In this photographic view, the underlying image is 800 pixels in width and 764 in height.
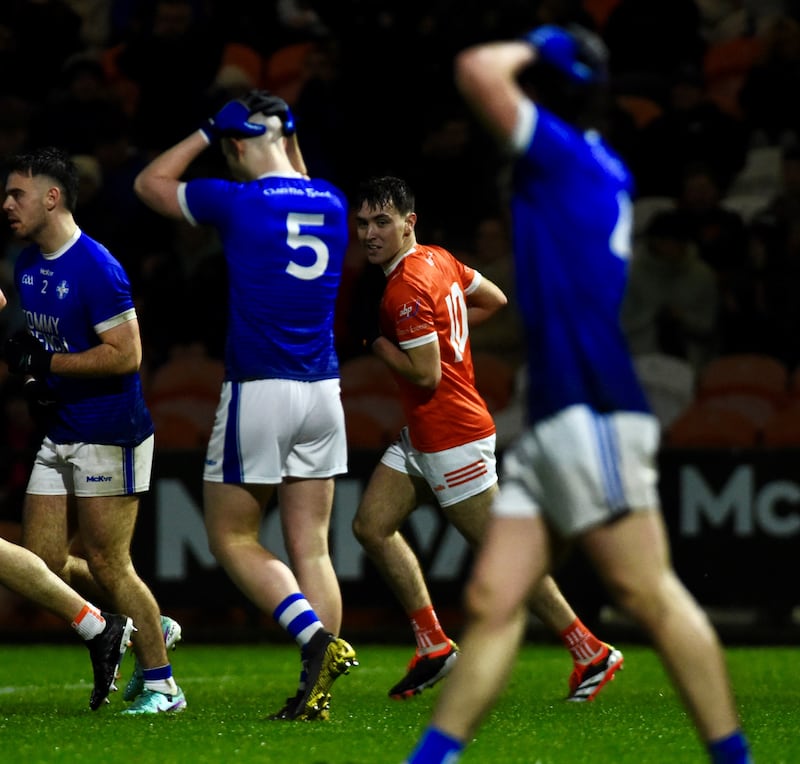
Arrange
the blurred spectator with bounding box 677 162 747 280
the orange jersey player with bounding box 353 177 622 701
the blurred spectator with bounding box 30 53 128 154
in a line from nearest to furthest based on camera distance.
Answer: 1. the orange jersey player with bounding box 353 177 622 701
2. the blurred spectator with bounding box 677 162 747 280
3. the blurred spectator with bounding box 30 53 128 154

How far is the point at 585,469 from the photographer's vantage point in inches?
177

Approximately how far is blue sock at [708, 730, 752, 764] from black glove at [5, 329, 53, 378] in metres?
3.57

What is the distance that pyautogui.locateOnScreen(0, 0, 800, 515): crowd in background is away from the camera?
493 inches

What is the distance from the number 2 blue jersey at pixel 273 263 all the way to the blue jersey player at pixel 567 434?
2.26m

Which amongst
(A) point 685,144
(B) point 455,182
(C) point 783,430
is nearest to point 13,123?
(B) point 455,182

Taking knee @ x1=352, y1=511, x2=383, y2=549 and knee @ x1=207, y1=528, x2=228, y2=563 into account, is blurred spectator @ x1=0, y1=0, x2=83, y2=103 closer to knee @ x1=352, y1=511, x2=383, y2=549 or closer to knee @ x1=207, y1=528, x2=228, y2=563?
knee @ x1=352, y1=511, x2=383, y2=549

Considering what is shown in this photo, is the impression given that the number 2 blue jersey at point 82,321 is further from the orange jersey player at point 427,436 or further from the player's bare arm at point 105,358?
the orange jersey player at point 427,436

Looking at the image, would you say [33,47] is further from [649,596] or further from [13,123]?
[649,596]

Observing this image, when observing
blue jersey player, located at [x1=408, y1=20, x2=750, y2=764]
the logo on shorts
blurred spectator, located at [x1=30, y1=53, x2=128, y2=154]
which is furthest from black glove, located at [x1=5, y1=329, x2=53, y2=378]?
blurred spectator, located at [x1=30, y1=53, x2=128, y2=154]

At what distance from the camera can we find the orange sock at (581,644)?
7715mm

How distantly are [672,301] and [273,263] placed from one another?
6.21 metres

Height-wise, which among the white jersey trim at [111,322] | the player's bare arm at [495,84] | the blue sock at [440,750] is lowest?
the blue sock at [440,750]

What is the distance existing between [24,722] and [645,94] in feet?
31.6

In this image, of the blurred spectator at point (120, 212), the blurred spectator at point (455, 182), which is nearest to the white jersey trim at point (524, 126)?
the blurred spectator at point (455, 182)
